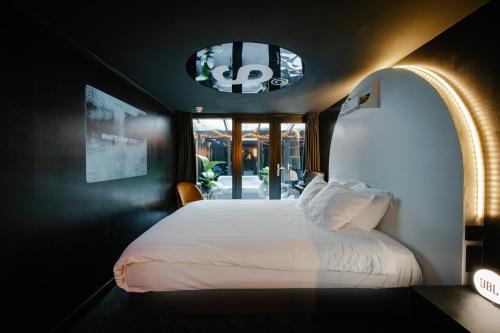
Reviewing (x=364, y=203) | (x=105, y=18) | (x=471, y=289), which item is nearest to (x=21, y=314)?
(x=105, y=18)

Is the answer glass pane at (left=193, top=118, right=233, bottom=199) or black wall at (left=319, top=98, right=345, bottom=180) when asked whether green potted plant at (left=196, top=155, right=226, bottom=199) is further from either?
black wall at (left=319, top=98, right=345, bottom=180)

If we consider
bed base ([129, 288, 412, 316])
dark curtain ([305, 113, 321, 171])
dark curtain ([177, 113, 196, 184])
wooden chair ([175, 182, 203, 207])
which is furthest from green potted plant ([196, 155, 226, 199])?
bed base ([129, 288, 412, 316])

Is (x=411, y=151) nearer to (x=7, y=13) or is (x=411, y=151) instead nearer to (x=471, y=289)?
(x=471, y=289)

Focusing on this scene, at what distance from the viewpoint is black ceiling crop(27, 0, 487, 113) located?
4.66 feet

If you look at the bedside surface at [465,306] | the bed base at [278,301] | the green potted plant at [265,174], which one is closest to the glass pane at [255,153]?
the green potted plant at [265,174]

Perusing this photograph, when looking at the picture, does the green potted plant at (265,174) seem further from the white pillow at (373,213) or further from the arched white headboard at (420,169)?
the white pillow at (373,213)

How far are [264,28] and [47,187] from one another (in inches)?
79.7

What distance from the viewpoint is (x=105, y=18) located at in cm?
155

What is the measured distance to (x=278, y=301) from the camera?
165 centimetres

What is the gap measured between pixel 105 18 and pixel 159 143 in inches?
95.1

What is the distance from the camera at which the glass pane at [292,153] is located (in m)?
4.79

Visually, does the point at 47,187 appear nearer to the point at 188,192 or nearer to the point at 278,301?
the point at 278,301

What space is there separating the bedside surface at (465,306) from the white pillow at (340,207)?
689mm

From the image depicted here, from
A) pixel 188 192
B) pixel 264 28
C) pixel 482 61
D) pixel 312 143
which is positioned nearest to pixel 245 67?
pixel 264 28
